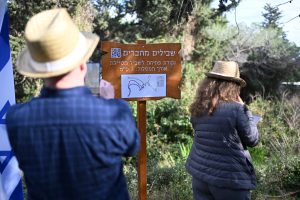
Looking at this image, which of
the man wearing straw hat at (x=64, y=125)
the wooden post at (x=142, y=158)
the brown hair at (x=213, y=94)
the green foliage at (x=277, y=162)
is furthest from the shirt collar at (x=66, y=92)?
the green foliage at (x=277, y=162)

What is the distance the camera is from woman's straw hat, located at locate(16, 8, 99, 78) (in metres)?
1.70

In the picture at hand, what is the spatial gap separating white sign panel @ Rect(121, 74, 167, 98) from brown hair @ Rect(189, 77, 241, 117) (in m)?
1.08

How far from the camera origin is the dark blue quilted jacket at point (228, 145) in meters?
3.09

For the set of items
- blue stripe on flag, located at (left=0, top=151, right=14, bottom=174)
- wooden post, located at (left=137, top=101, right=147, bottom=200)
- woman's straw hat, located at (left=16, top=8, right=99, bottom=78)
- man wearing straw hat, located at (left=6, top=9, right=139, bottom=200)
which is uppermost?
woman's straw hat, located at (left=16, top=8, right=99, bottom=78)

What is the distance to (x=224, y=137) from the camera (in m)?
3.12

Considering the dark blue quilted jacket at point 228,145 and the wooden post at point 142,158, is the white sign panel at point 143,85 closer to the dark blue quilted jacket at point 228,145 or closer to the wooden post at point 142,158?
the wooden post at point 142,158

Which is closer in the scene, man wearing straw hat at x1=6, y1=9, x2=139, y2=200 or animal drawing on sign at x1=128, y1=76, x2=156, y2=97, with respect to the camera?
man wearing straw hat at x1=6, y1=9, x2=139, y2=200

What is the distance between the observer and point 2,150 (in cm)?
300

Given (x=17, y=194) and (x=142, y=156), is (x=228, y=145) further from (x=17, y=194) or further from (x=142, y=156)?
(x=17, y=194)

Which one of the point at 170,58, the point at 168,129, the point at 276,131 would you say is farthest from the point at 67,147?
the point at 168,129

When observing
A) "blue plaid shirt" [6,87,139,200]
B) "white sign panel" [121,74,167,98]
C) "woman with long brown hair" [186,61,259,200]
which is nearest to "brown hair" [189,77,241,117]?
"woman with long brown hair" [186,61,259,200]

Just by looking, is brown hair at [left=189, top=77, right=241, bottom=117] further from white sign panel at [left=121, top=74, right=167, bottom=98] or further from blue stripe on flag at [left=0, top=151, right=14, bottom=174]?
blue stripe on flag at [left=0, top=151, right=14, bottom=174]

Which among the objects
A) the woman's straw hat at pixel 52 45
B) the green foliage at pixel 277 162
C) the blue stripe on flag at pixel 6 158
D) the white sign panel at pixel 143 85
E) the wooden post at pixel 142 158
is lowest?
the green foliage at pixel 277 162

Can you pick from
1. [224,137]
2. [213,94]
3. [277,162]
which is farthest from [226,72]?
[277,162]
